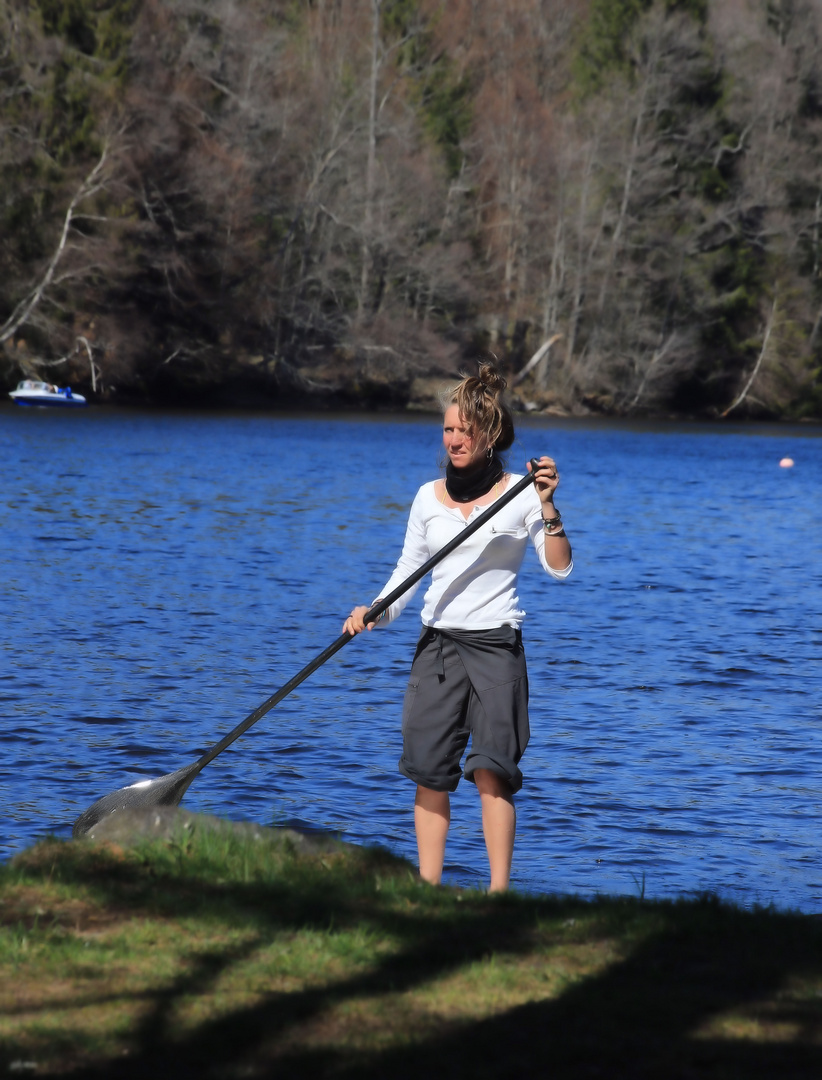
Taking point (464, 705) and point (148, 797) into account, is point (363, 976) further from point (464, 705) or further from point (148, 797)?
point (148, 797)

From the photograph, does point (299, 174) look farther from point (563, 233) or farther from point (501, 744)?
point (501, 744)

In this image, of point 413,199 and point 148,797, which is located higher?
point 413,199

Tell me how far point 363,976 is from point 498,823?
139cm

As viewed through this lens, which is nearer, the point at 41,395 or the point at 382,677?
the point at 382,677

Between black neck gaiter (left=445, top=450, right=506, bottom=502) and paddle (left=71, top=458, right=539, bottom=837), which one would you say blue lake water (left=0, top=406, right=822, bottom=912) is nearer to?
paddle (left=71, top=458, right=539, bottom=837)

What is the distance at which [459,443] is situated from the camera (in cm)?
493

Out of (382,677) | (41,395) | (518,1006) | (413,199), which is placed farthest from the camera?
(413,199)

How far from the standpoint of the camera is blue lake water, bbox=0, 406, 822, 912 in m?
7.30

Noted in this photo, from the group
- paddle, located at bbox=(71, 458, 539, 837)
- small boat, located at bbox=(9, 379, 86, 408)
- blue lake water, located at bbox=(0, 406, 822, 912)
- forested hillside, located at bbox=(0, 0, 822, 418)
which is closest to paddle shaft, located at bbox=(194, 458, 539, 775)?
paddle, located at bbox=(71, 458, 539, 837)

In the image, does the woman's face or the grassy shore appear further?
the woman's face

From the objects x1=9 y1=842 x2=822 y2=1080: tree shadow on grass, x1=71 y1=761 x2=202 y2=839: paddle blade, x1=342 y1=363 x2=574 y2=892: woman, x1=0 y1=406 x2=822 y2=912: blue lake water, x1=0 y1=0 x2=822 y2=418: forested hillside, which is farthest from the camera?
x1=0 y1=0 x2=822 y2=418: forested hillside

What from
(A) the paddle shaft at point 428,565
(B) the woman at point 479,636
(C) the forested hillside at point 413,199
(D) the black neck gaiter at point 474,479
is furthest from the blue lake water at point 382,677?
(C) the forested hillside at point 413,199

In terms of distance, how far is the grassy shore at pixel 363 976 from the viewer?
3.16 meters

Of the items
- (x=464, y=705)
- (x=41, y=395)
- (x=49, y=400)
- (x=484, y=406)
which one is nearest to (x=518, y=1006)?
(x=464, y=705)
